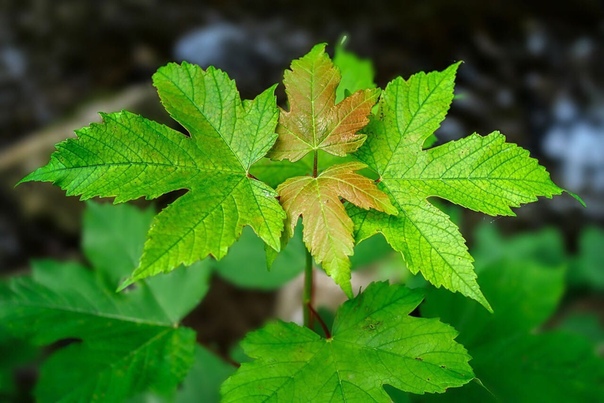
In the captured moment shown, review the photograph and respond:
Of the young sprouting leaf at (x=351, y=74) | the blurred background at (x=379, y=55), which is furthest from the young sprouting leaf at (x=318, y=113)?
the blurred background at (x=379, y=55)

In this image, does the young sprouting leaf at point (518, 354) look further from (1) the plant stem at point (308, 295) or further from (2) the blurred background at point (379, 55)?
(2) the blurred background at point (379, 55)

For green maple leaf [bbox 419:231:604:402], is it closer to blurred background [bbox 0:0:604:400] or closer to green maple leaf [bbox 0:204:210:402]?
green maple leaf [bbox 0:204:210:402]

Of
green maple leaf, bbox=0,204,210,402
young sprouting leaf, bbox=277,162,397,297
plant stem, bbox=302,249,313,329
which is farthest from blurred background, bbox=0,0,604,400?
young sprouting leaf, bbox=277,162,397,297

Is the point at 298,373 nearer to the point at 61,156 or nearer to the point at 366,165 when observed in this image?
the point at 366,165

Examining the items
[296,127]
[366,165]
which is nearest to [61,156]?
[296,127]

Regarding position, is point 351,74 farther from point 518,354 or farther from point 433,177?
point 518,354

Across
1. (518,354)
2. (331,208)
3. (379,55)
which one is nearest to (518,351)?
(518,354)

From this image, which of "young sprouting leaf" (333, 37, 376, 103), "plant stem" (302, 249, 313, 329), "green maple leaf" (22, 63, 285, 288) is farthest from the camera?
"young sprouting leaf" (333, 37, 376, 103)
